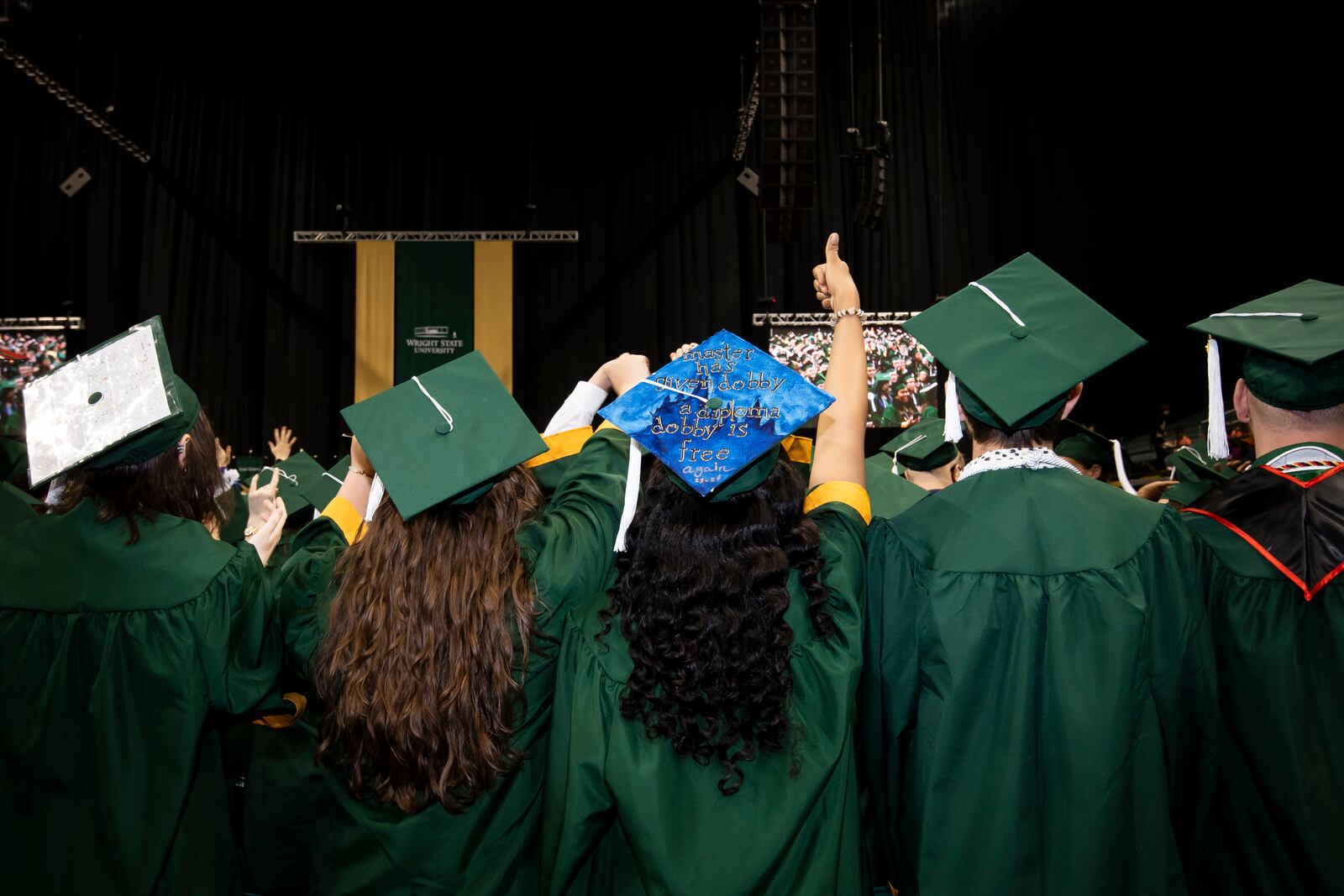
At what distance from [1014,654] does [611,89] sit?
1038 cm

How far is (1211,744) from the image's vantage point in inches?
70.9

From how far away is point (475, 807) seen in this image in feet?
5.69

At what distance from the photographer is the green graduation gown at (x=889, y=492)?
3.42 meters

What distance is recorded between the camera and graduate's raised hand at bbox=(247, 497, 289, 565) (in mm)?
2049

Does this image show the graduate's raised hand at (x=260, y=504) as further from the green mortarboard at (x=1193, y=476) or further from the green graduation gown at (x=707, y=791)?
the green mortarboard at (x=1193, y=476)

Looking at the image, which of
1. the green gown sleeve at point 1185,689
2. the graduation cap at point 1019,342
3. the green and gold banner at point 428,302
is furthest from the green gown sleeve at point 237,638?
the green and gold banner at point 428,302

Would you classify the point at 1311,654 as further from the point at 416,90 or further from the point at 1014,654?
the point at 416,90

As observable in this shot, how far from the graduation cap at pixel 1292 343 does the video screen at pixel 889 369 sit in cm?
724

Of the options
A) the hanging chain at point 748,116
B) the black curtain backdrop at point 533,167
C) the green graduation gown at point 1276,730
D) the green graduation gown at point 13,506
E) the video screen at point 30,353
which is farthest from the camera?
the black curtain backdrop at point 533,167

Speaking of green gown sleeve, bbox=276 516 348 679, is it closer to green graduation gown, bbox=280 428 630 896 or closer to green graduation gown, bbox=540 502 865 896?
green graduation gown, bbox=280 428 630 896

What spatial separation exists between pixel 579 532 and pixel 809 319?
8.13m

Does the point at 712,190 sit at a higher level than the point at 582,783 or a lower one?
higher

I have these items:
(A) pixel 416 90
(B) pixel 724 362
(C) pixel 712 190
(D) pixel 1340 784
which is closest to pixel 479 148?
(A) pixel 416 90

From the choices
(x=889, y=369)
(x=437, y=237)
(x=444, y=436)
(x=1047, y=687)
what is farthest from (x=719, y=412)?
(x=437, y=237)
